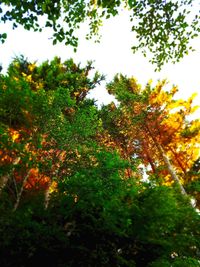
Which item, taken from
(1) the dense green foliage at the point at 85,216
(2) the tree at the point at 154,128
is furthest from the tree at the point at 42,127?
(2) the tree at the point at 154,128

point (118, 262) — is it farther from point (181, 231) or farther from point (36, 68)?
point (36, 68)

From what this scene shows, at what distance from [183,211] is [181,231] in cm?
→ 67

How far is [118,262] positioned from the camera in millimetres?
9086

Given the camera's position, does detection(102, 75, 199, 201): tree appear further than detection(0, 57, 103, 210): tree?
Yes

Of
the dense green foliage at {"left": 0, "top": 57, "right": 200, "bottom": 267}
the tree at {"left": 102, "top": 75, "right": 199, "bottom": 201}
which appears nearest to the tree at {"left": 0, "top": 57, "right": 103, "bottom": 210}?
the dense green foliage at {"left": 0, "top": 57, "right": 200, "bottom": 267}

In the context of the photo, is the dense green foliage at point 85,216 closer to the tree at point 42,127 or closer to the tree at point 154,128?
the tree at point 42,127

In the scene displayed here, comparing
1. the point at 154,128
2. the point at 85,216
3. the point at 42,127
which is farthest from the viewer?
the point at 154,128

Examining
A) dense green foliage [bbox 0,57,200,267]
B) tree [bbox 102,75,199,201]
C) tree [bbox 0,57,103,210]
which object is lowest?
dense green foliage [bbox 0,57,200,267]

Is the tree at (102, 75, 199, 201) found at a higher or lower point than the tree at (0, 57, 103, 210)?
higher

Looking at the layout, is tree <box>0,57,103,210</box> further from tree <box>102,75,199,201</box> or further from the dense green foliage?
tree <box>102,75,199,201</box>

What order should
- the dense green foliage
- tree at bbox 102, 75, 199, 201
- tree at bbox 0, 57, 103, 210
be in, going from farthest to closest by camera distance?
1. tree at bbox 102, 75, 199, 201
2. tree at bbox 0, 57, 103, 210
3. the dense green foliage

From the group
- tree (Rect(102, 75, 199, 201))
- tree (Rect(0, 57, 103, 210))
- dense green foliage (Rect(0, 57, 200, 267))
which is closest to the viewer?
dense green foliage (Rect(0, 57, 200, 267))

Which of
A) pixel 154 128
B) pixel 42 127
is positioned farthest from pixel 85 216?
pixel 154 128

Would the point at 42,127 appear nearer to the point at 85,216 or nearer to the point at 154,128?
the point at 85,216
